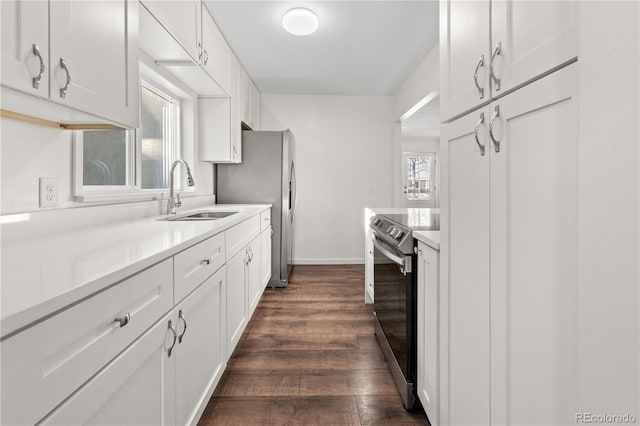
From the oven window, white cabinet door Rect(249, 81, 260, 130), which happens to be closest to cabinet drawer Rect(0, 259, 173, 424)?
the oven window

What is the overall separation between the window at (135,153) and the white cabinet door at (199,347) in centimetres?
75

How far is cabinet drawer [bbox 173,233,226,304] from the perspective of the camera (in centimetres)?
116

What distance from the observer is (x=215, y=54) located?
2768 millimetres

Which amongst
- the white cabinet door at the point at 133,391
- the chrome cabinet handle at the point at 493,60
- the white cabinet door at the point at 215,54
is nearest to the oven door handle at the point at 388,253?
the chrome cabinet handle at the point at 493,60

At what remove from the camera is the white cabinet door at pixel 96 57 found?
102 centimetres

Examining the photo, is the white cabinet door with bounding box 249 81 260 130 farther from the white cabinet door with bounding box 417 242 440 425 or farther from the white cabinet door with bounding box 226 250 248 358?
the white cabinet door with bounding box 417 242 440 425

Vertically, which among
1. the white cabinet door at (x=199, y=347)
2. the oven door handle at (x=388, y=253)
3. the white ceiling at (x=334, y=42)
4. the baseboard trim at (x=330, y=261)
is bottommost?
the baseboard trim at (x=330, y=261)

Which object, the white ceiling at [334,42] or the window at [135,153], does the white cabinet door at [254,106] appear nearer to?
the white ceiling at [334,42]

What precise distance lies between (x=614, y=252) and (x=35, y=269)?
113cm

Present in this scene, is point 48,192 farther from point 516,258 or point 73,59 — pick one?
point 516,258

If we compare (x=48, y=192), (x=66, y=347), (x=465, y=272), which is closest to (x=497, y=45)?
(x=465, y=272)

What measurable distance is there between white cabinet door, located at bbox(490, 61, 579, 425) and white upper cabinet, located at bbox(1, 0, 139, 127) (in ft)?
4.14

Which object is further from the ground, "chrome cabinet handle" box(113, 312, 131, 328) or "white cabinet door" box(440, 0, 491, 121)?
"white cabinet door" box(440, 0, 491, 121)

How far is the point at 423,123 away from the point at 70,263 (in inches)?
260
